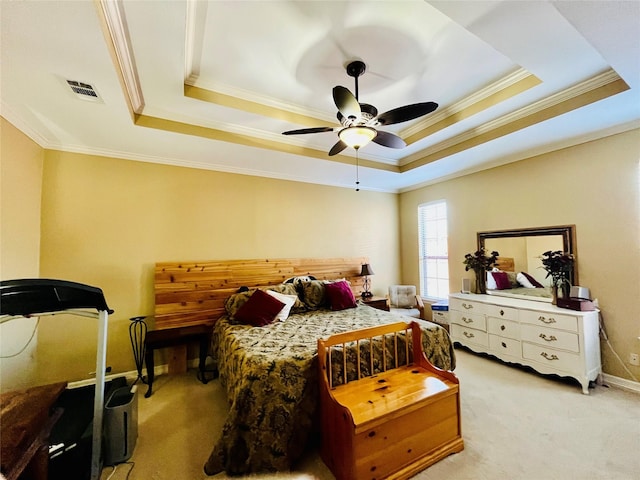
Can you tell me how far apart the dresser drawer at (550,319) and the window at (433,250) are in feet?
5.04

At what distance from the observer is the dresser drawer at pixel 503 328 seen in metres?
3.02

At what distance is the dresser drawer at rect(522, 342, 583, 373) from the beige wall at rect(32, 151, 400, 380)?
2874 millimetres

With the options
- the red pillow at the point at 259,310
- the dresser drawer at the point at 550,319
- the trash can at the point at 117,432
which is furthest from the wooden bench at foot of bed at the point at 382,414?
the dresser drawer at the point at 550,319

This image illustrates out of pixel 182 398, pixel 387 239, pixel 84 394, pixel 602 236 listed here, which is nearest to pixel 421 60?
pixel 602 236

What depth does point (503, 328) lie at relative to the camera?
3135 millimetres

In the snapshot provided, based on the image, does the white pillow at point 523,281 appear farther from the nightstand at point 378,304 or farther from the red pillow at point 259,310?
the red pillow at point 259,310

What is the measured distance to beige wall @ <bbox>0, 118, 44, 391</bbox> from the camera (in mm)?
2217

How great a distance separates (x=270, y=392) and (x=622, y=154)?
3.98 m

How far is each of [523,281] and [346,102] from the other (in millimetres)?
3312

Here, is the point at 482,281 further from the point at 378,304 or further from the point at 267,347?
the point at 267,347

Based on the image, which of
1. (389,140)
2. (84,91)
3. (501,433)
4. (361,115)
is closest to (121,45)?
(84,91)

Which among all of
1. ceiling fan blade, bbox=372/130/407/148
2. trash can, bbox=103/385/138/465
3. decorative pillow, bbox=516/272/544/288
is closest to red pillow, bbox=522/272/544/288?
decorative pillow, bbox=516/272/544/288

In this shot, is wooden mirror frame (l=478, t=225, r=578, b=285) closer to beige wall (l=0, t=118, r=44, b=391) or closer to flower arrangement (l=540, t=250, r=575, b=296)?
flower arrangement (l=540, t=250, r=575, b=296)

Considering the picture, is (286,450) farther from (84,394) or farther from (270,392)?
(84,394)
